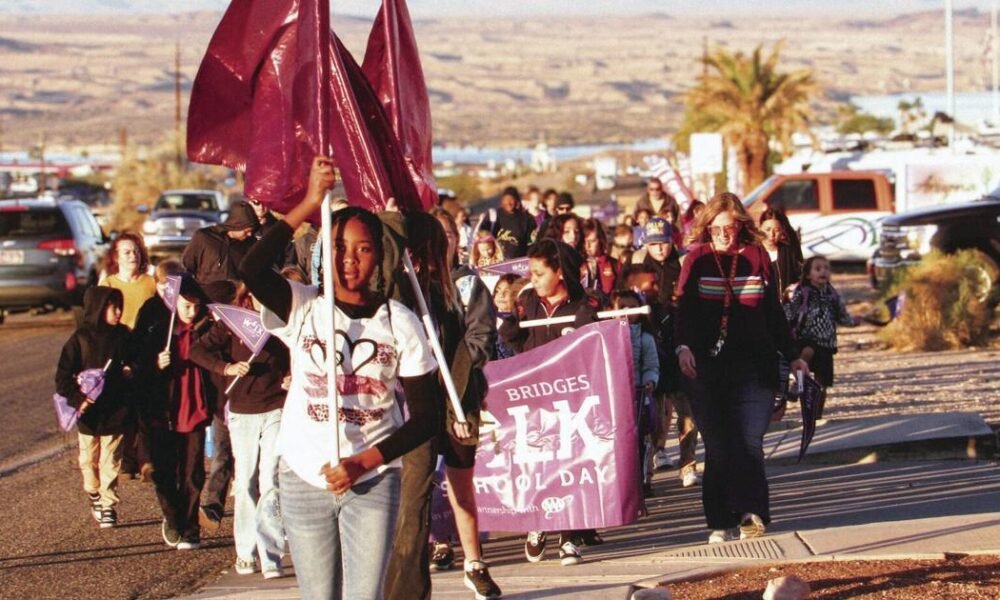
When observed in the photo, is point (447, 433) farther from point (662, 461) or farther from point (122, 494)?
point (662, 461)

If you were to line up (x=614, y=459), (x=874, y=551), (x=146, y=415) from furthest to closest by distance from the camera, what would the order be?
(x=146, y=415) → (x=614, y=459) → (x=874, y=551)

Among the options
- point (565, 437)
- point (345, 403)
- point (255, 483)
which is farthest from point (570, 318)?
point (345, 403)

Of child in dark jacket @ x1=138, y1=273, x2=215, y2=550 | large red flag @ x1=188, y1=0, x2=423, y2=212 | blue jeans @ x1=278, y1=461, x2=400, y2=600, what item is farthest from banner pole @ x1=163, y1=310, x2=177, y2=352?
blue jeans @ x1=278, y1=461, x2=400, y2=600

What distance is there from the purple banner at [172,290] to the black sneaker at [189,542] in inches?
50.3

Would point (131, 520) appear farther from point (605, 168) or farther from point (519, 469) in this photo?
point (605, 168)

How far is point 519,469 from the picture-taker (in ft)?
32.3

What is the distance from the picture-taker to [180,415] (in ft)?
34.6

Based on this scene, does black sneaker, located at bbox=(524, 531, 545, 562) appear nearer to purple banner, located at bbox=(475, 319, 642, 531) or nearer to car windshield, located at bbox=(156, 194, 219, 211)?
purple banner, located at bbox=(475, 319, 642, 531)

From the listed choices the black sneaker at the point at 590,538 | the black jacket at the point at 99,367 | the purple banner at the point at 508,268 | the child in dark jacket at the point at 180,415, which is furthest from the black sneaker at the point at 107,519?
the black sneaker at the point at 590,538

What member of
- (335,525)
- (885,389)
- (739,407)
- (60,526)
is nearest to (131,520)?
(60,526)

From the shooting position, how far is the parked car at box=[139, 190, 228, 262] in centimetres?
3836

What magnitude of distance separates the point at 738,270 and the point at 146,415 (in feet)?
11.4

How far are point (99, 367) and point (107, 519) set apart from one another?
3.05 ft

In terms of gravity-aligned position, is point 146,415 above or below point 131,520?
above
